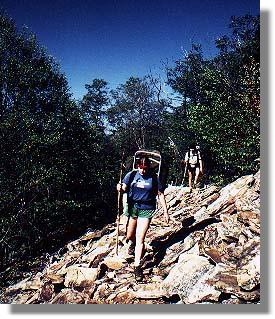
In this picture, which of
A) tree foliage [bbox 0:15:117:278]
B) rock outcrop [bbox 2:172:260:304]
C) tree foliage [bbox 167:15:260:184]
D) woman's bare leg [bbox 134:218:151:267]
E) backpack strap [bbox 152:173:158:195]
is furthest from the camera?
tree foliage [bbox 0:15:117:278]

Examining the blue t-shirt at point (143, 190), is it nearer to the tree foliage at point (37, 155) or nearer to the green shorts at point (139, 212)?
the green shorts at point (139, 212)

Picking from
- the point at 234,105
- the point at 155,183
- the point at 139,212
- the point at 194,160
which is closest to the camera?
the point at 139,212

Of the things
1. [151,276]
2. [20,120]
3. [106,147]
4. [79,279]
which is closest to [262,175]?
[151,276]

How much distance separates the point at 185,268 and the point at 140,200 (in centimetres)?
111

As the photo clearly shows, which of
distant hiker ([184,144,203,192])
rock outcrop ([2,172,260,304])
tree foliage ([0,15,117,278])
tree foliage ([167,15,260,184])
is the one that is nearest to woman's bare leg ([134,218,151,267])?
rock outcrop ([2,172,260,304])

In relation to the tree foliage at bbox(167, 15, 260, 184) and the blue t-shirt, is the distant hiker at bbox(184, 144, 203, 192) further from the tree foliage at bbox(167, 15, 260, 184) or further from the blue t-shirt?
the blue t-shirt

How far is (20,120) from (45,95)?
1785 mm

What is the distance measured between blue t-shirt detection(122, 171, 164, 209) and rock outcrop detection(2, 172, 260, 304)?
3.23 feet

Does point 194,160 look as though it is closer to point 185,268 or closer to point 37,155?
point 185,268

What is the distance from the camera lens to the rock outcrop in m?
4.04

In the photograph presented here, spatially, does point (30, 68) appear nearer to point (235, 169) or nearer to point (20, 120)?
point (20, 120)

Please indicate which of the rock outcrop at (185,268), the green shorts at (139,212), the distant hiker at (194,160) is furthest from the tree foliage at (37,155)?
the green shorts at (139,212)

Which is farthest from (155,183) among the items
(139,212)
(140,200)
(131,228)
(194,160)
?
(194,160)

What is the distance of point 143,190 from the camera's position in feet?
15.5
